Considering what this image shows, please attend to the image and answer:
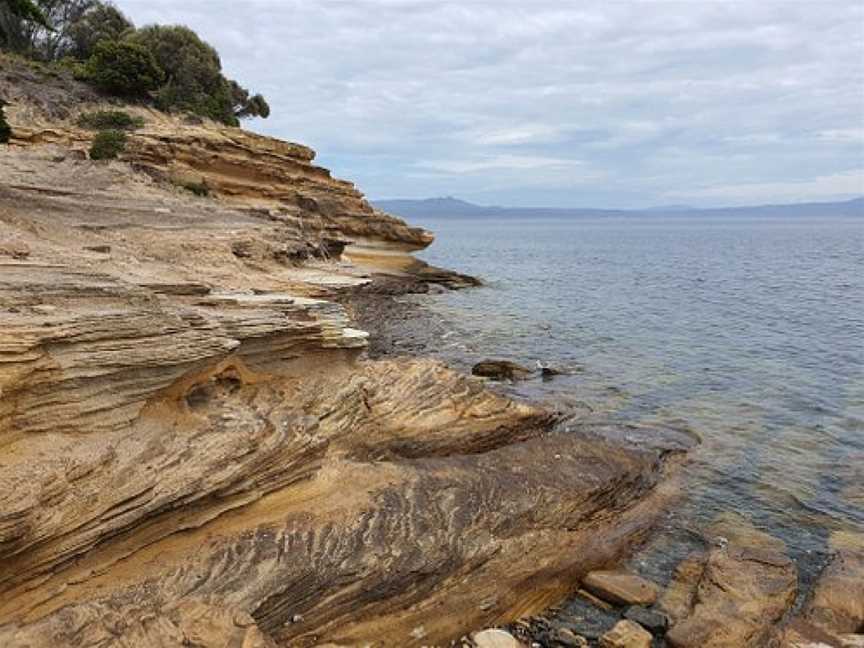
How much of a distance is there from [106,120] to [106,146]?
646 cm

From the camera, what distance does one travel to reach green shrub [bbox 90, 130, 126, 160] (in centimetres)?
3203

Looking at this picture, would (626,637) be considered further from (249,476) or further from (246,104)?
(246,104)

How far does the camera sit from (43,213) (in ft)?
61.6

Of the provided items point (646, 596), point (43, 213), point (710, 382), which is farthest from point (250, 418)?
point (710, 382)

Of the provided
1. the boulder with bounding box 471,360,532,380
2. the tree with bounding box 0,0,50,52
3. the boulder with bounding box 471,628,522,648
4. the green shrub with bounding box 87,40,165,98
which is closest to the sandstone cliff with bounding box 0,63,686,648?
the boulder with bounding box 471,628,522,648

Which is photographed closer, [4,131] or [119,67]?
[4,131]

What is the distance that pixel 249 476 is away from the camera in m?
10.9

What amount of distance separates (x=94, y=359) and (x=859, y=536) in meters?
14.6

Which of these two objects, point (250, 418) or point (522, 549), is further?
point (522, 549)

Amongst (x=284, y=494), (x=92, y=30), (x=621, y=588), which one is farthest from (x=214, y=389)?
(x=92, y=30)

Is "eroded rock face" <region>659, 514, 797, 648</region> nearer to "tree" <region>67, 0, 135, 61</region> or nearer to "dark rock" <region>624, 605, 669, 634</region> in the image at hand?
"dark rock" <region>624, 605, 669, 634</region>

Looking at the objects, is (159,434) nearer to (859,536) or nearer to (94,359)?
(94,359)

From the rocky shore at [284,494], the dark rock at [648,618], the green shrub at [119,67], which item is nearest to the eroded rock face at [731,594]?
the rocky shore at [284,494]

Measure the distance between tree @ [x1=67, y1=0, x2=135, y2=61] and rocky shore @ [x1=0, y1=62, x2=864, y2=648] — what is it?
44.9 m
